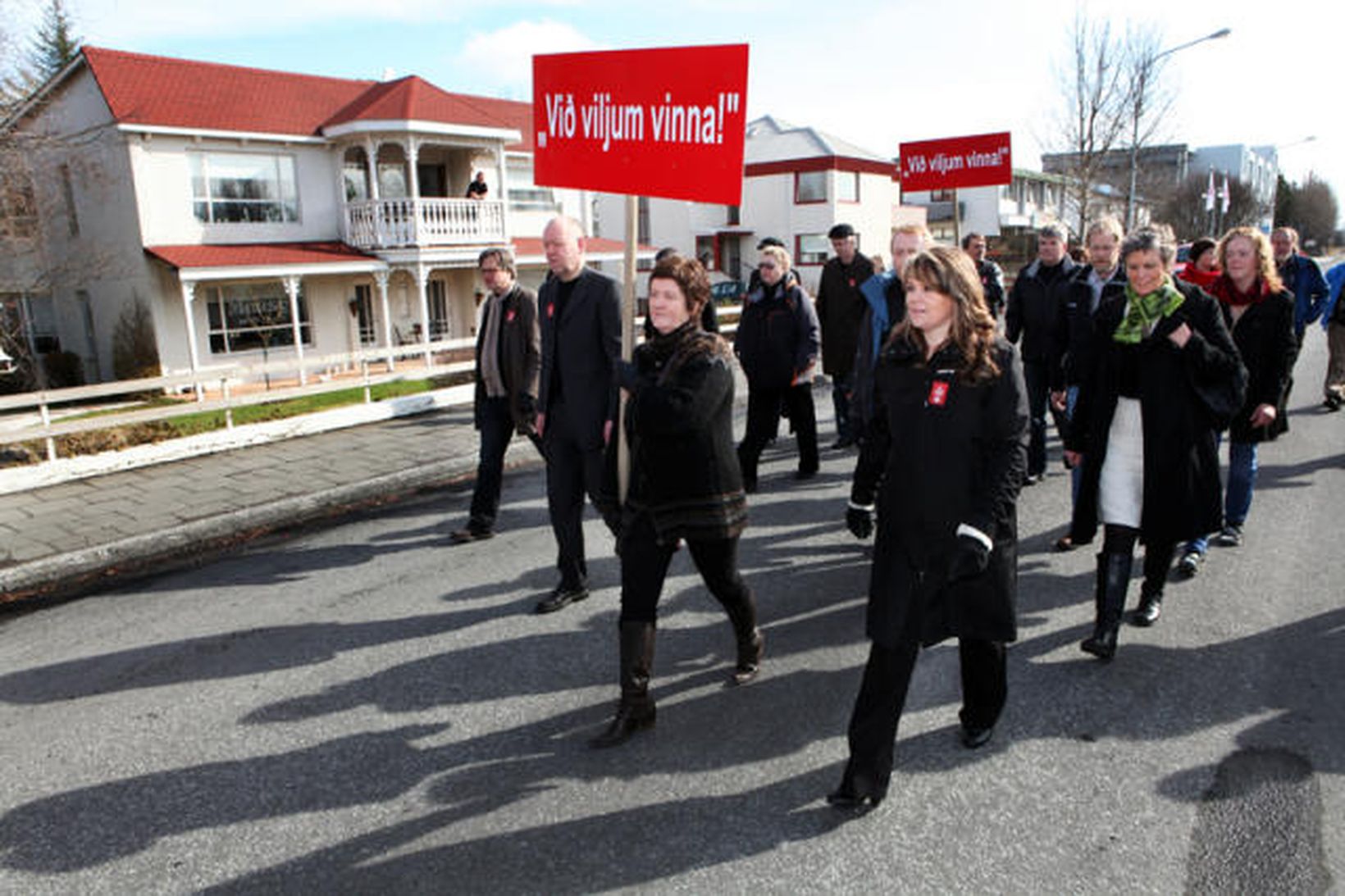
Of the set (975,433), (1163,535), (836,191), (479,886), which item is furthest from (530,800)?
(836,191)

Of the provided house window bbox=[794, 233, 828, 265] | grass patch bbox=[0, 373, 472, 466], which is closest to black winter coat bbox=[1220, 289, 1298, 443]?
grass patch bbox=[0, 373, 472, 466]

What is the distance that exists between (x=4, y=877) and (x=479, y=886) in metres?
1.56

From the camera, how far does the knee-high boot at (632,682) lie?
12.1 feet

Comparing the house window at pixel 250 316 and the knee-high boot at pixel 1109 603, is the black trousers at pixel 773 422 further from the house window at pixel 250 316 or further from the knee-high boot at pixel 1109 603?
the house window at pixel 250 316

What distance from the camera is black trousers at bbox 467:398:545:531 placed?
260 inches

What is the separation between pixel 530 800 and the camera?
10.9 feet

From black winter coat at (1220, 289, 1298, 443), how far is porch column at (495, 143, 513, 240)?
19885 millimetres

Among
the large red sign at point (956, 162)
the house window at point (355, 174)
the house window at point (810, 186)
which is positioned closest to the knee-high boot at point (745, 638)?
the large red sign at point (956, 162)

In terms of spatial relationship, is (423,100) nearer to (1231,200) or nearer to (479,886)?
(479,886)

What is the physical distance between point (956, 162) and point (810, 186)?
30.5 m

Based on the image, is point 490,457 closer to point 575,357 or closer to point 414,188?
point 575,357

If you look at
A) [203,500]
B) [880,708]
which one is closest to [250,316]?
[203,500]

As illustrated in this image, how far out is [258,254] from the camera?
19.5m

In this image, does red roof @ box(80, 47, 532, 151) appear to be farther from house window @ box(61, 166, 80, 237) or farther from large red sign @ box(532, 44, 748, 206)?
large red sign @ box(532, 44, 748, 206)
